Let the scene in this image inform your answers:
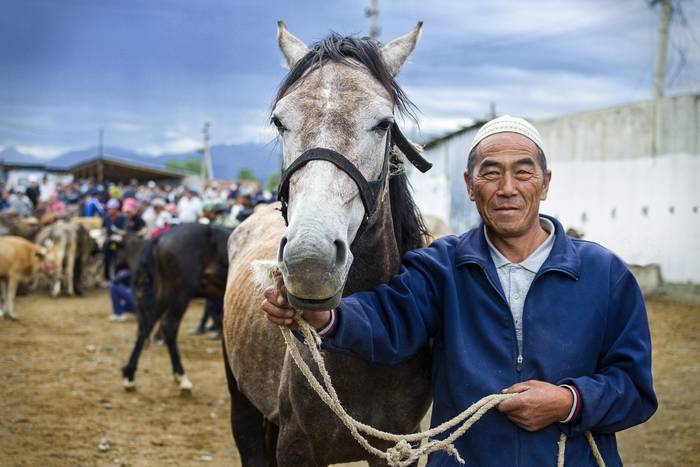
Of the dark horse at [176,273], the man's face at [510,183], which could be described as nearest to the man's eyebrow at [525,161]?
the man's face at [510,183]

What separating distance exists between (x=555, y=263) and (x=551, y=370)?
34cm

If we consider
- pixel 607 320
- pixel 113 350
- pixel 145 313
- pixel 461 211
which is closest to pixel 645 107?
pixel 461 211

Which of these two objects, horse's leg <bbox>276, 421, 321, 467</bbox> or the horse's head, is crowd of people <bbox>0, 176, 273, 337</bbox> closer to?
horse's leg <bbox>276, 421, 321, 467</bbox>

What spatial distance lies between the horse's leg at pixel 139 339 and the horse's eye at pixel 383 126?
6.25 metres

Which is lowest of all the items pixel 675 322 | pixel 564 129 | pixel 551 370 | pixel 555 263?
pixel 675 322

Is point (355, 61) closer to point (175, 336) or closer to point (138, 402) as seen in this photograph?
point (138, 402)

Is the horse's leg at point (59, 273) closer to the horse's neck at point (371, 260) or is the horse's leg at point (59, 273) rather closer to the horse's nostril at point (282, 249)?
the horse's neck at point (371, 260)

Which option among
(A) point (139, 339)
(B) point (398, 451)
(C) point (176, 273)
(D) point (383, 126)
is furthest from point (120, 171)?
(B) point (398, 451)

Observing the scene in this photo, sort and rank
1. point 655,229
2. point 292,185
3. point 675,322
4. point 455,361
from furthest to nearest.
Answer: point 655,229, point 675,322, point 455,361, point 292,185

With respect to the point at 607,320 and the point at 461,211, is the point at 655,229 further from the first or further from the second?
the point at 607,320

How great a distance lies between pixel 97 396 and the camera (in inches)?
285

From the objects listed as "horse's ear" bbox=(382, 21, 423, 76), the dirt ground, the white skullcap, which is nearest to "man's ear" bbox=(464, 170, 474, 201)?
the white skullcap

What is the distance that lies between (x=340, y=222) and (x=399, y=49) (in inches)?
45.2

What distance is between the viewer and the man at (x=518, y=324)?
195 centimetres
